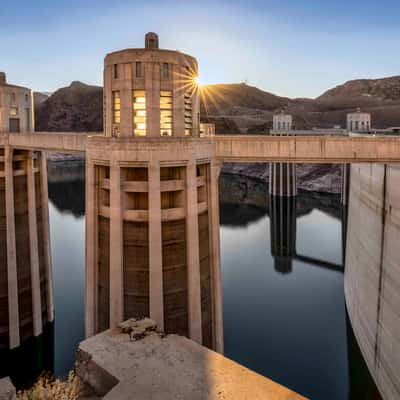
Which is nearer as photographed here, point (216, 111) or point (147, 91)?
point (147, 91)

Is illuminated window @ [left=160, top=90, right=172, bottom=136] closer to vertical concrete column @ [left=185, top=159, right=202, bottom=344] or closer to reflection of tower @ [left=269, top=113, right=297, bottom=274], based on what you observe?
vertical concrete column @ [left=185, top=159, right=202, bottom=344]

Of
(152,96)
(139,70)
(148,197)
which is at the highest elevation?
(139,70)

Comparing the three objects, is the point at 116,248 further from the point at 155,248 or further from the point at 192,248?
the point at 192,248

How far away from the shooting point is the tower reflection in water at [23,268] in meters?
26.5

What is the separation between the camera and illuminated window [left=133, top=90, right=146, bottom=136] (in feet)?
53.2

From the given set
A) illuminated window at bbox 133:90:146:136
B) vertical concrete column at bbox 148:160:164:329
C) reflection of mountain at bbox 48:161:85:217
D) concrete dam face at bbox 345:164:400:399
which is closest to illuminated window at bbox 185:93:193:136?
illuminated window at bbox 133:90:146:136

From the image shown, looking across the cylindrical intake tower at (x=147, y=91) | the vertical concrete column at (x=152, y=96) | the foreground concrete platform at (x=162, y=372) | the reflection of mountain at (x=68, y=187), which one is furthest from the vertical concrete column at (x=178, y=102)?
the reflection of mountain at (x=68, y=187)

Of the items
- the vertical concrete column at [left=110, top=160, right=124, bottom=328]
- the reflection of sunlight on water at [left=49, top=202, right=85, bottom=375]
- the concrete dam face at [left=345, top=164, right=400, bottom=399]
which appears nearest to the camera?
the vertical concrete column at [left=110, top=160, right=124, bottom=328]

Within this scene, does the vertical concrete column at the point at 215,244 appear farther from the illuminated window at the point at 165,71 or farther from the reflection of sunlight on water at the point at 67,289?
the reflection of sunlight on water at the point at 67,289

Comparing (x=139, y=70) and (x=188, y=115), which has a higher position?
(x=139, y=70)

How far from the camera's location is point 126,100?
635 inches

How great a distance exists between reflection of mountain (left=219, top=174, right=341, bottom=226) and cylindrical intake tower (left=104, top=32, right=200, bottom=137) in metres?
58.5

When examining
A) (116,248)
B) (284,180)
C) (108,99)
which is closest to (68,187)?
(284,180)

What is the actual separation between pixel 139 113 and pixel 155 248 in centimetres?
553
